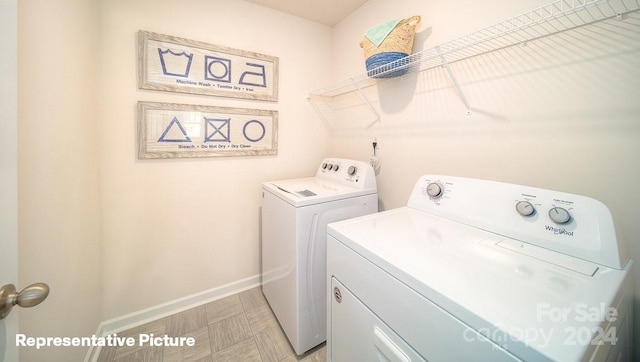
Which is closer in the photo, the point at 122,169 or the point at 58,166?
the point at 58,166

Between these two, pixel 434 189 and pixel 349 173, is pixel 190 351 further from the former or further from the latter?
pixel 434 189

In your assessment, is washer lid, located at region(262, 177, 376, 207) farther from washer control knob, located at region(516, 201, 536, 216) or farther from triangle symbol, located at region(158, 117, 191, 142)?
washer control knob, located at region(516, 201, 536, 216)

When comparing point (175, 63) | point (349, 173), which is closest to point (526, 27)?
point (349, 173)

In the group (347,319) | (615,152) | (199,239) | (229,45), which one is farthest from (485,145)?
(199,239)

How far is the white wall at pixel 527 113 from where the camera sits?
2.67 feet

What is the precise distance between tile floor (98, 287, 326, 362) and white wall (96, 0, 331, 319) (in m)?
0.18

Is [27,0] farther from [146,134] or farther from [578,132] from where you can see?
[578,132]

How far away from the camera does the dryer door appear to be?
0.70 metres

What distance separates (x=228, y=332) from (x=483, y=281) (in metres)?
1.66

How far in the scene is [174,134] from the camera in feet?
5.36

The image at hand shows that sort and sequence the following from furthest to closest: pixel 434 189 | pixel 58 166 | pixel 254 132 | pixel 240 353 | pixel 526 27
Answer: pixel 254 132
pixel 240 353
pixel 434 189
pixel 58 166
pixel 526 27

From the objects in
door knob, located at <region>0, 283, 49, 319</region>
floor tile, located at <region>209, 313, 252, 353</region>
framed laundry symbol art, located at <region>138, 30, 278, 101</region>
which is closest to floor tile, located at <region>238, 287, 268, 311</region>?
floor tile, located at <region>209, 313, 252, 353</region>

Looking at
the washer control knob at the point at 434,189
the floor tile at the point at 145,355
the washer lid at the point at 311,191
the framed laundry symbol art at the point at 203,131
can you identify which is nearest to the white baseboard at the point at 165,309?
the floor tile at the point at 145,355

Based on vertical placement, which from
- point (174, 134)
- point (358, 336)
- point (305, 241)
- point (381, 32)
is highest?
point (381, 32)
